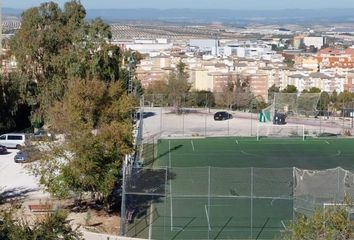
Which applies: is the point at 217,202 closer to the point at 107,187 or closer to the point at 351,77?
the point at 107,187

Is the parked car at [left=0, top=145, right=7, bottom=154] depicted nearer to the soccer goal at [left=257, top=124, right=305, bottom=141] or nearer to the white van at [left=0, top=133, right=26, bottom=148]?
the white van at [left=0, top=133, right=26, bottom=148]

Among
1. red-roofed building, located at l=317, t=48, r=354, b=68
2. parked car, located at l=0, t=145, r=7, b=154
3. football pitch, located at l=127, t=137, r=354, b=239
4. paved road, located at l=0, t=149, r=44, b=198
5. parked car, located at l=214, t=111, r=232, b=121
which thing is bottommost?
red-roofed building, located at l=317, t=48, r=354, b=68

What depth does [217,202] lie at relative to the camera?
2403cm

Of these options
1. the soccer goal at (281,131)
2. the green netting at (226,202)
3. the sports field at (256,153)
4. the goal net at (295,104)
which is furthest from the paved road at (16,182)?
the goal net at (295,104)

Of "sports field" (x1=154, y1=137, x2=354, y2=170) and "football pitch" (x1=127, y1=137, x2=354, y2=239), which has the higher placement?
"football pitch" (x1=127, y1=137, x2=354, y2=239)

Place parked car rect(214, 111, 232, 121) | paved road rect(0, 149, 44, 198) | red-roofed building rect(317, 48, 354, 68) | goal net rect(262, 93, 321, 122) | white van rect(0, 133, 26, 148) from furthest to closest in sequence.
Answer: red-roofed building rect(317, 48, 354, 68)
parked car rect(214, 111, 232, 121)
goal net rect(262, 93, 321, 122)
white van rect(0, 133, 26, 148)
paved road rect(0, 149, 44, 198)


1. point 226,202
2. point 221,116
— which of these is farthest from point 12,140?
point 221,116

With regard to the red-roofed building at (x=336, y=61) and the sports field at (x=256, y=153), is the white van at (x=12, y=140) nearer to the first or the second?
the sports field at (x=256, y=153)

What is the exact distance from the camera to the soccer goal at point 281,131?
137 feet

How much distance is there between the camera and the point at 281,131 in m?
42.6

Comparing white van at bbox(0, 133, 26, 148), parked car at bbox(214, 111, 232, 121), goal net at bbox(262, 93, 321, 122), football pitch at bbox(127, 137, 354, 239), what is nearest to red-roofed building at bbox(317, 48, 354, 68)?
parked car at bbox(214, 111, 232, 121)

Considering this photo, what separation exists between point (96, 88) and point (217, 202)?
5.71m

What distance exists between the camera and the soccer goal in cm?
4181

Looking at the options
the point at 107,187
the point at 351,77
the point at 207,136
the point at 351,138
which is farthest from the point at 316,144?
the point at 351,77
